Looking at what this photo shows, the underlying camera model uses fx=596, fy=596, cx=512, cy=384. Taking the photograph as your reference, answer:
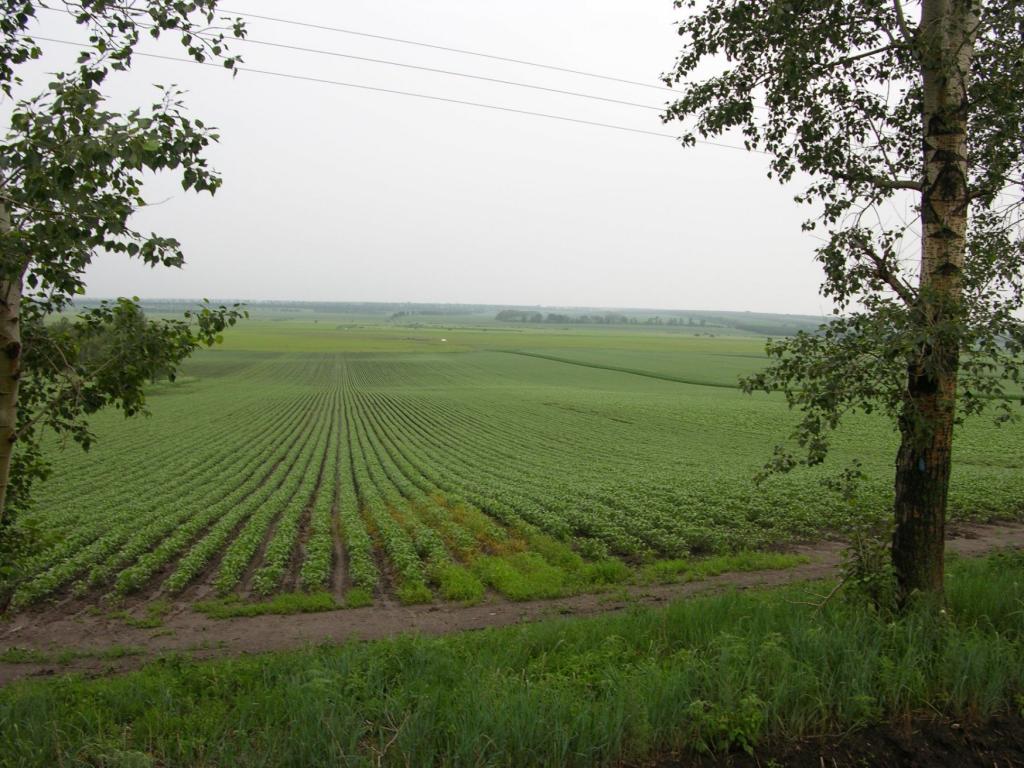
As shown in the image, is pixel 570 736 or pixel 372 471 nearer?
pixel 570 736

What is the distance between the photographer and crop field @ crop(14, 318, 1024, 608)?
12789mm

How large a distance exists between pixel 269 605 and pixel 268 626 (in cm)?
90

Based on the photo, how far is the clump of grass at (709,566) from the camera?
12398 mm

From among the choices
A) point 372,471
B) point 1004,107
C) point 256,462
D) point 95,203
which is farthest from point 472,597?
point 256,462

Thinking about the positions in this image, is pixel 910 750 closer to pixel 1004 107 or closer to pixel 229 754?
pixel 229 754

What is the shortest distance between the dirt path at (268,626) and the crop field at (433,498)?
2.16 ft

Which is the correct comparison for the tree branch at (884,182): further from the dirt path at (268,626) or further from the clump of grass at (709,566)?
Result: the clump of grass at (709,566)

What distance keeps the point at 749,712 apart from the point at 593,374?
78128 mm

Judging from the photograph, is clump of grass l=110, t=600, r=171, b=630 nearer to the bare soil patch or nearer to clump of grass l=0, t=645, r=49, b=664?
clump of grass l=0, t=645, r=49, b=664

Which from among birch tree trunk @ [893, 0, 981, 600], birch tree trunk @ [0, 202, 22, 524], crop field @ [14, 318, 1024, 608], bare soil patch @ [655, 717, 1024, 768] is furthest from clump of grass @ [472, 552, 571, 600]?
birch tree trunk @ [0, 202, 22, 524]

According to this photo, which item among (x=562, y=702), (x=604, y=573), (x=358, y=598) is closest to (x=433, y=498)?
(x=358, y=598)

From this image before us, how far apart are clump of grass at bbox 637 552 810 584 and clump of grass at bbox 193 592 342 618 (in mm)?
6382

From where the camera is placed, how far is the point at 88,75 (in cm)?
344

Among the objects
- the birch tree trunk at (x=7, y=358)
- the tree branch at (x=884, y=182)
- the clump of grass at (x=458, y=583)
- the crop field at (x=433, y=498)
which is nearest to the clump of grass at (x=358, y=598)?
the crop field at (x=433, y=498)
